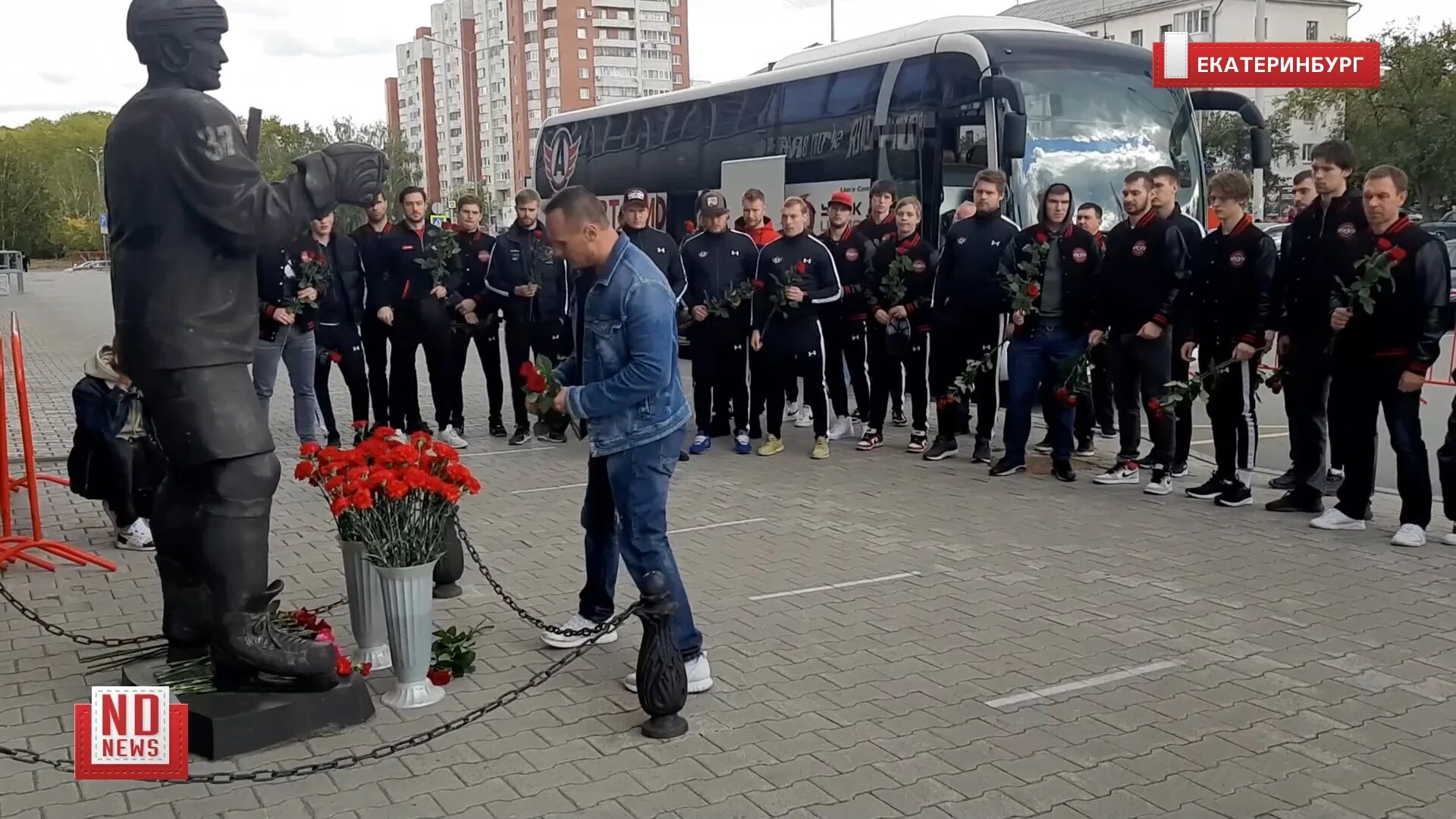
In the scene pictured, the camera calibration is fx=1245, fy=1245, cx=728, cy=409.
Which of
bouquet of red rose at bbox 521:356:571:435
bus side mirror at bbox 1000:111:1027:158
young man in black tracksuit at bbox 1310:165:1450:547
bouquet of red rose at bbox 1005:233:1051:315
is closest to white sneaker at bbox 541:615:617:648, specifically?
bouquet of red rose at bbox 521:356:571:435

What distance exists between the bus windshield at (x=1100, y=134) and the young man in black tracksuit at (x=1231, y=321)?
458 cm

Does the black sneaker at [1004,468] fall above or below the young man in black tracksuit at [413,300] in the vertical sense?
below

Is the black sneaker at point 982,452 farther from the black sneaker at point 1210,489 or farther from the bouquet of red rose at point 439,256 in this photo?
the bouquet of red rose at point 439,256

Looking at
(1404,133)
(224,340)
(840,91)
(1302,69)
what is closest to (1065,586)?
(224,340)

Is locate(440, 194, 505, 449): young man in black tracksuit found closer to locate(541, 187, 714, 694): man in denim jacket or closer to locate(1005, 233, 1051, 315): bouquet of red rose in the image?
locate(1005, 233, 1051, 315): bouquet of red rose

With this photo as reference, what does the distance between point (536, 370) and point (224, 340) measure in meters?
1.23

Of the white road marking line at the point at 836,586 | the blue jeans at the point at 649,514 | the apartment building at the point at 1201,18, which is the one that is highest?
the apartment building at the point at 1201,18

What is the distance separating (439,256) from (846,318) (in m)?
3.55

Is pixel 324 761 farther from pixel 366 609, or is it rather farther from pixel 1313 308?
pixel 1313 308

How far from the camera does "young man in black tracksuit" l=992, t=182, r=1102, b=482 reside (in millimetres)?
8828

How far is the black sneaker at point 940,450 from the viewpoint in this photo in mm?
9867

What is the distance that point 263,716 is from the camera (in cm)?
445

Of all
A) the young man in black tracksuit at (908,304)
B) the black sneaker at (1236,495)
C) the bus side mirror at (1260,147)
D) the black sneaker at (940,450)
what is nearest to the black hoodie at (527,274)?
the young man in black tracksuit at (908,304)

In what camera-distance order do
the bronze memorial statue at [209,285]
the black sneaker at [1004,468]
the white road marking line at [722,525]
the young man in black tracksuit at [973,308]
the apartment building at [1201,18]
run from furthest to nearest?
the apartment building at [1201,18]
the young man in black tracksuit at [973,308]
the black sneaker at [1004,468]
the white road marking line at [722,525]
the bronze memorial statue at [209,285]
